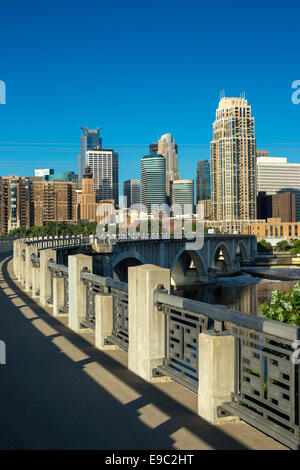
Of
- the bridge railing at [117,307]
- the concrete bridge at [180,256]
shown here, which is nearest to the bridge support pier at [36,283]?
the bridge railing at [117,307]

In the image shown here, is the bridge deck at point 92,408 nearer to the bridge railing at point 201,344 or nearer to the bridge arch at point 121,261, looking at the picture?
the bridge railing at point 201,344

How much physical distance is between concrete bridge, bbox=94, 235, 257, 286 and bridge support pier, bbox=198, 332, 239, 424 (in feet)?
135

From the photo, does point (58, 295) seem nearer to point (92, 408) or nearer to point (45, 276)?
point (45, 276)

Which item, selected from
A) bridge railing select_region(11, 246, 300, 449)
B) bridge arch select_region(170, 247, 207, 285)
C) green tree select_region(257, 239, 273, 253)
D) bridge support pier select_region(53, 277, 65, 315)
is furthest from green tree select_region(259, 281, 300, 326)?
green tree select_region(257, 239, 273, 253)

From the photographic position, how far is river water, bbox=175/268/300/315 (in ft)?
207

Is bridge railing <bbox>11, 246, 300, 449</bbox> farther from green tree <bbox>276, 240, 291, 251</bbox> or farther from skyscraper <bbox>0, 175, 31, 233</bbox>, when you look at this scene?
skyscraper <bbox>0, 175, 31, 233</bbox>

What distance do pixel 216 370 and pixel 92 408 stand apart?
1682 mm

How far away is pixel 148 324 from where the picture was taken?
23.2 ft

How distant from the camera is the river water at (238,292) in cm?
6300

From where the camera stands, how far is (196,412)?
582cm

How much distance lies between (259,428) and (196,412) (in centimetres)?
104

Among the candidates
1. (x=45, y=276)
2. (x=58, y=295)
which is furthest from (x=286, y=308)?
(x=45, y=276)

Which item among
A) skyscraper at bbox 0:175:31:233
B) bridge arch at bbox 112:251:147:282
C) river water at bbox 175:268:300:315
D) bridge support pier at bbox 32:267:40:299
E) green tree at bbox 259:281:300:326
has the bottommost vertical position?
river water at bbox 175:268:300:315

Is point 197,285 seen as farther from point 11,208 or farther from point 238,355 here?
point 11,208
